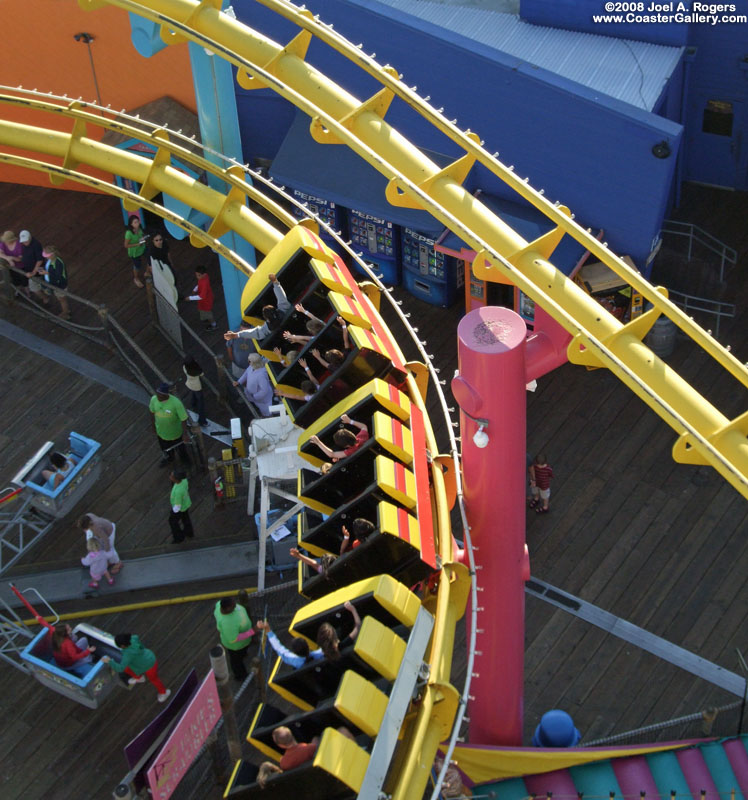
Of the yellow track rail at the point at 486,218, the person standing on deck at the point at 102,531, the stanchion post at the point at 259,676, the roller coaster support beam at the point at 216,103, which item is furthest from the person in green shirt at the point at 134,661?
the yellow track rail at the point at 486,218

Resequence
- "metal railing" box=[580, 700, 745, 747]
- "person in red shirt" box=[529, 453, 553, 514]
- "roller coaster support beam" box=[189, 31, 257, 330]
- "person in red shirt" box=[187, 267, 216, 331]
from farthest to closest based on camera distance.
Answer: "person in red shirt" box=[187, 267, 216, 331]
"roller coaster support beam" box=[189, 31, 257, 330]
"person in red shirt" box=[529, 453, 553, 514]
"metal railing" box=[580, 700, 745, 747]

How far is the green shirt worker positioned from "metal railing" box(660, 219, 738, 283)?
380 inches

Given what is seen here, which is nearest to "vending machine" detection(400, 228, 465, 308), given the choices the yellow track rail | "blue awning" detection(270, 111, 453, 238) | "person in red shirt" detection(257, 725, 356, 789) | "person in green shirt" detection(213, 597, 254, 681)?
"blue awning" detection(270, 111, 453, 238)

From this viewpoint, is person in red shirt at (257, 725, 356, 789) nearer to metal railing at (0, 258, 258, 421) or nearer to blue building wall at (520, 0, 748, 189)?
metal railing at (0, 258, 258, 421)

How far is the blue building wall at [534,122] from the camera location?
19.2 metres

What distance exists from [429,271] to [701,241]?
5.13 m

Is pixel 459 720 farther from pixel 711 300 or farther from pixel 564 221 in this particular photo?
pixel 711 300

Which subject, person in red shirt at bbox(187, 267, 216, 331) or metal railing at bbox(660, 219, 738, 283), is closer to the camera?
person in red shirt at bbox(187, 267, 216, 331)

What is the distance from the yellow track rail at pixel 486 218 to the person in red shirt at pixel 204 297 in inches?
243

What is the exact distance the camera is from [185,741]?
14.8 m

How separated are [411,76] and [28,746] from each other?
12.0 m

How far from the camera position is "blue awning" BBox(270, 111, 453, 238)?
2105 centimetres

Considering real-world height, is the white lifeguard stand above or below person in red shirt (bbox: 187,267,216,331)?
below

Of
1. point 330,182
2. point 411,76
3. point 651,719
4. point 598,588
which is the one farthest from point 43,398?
point 651,719
